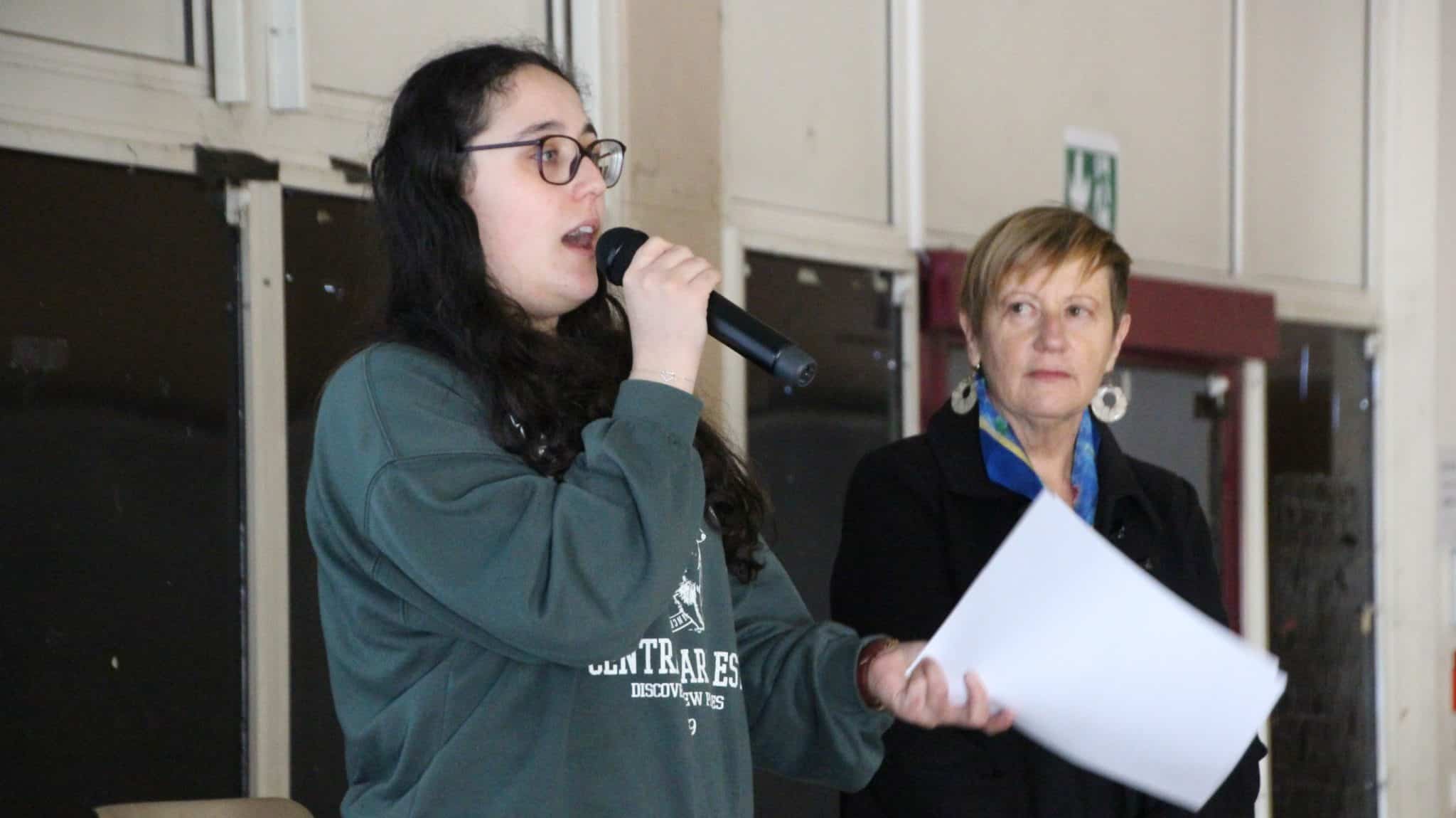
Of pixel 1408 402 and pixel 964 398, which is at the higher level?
pixel 964 398

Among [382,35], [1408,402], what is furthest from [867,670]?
[1408,402]

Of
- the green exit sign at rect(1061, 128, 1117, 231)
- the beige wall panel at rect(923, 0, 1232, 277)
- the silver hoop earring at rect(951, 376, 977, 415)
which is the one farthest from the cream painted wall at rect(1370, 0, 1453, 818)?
the silver hoop earring at rect(951, 376, 977, 415)

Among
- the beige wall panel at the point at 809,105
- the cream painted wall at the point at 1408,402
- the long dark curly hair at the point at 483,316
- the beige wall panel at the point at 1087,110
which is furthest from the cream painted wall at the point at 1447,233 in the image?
the long dark curly hair at the point at 483,316

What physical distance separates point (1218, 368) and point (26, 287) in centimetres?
335

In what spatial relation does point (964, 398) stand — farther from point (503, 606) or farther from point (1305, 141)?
point (1305, 141)

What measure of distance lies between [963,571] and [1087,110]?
230 cm

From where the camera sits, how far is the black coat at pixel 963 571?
7.19 feet

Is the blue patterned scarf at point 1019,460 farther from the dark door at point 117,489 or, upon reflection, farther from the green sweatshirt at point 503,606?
the dark door at point 117,489

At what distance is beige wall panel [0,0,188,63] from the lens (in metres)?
2.21

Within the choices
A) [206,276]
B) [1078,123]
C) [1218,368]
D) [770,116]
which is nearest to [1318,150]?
[1218,368]

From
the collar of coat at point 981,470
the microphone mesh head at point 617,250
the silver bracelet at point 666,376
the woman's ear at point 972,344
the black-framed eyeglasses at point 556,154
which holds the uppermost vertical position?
the black-framed eyeglasses at point 556,154

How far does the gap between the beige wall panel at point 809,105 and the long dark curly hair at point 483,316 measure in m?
1.67

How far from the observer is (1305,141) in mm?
4949

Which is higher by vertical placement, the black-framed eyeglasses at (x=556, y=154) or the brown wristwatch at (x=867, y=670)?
the black-framed eyeglasses at (x=556, y=154)
